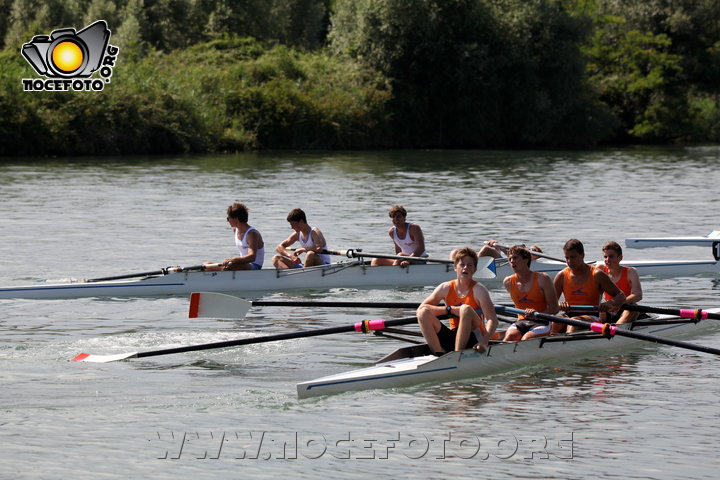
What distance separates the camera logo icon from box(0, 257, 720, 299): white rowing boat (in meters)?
28.6

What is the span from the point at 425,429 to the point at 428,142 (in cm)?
4816

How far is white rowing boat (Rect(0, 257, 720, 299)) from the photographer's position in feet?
49.0

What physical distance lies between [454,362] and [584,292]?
205cm

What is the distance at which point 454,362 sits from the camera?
10.5 m

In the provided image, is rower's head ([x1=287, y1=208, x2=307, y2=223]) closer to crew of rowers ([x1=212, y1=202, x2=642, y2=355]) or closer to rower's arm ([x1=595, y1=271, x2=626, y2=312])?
crew of rowers ([x1=212, y1=202, x2=642, y2=355])

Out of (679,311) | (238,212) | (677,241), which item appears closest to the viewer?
(679,311)

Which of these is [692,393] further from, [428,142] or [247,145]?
[428,142]

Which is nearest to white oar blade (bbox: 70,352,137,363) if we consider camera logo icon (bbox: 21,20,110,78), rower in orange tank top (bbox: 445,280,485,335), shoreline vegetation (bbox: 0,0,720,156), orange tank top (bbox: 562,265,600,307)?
rower in orange tank top (bbox: 445,280,485,335)

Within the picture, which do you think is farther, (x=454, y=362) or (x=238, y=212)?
(x=238, y=212)

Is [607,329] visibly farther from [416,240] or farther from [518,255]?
[416,240]

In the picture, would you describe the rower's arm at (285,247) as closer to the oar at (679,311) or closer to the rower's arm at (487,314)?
the oar at (679,311)

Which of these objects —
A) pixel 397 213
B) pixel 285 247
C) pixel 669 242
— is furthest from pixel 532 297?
pixel 669 242

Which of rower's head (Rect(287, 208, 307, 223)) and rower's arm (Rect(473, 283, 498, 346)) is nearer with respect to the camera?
rower's arm (Rect(473, 283, 498, 346))

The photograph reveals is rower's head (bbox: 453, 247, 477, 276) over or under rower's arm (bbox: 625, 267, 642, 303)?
over
